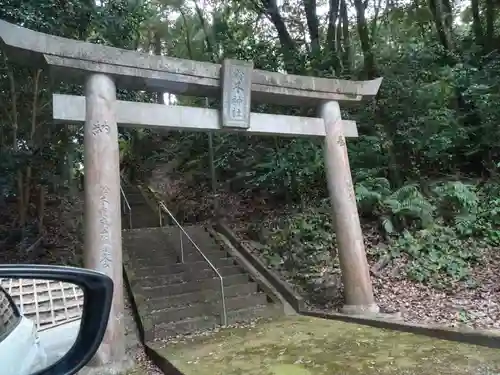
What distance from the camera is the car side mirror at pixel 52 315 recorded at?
1.14 meters

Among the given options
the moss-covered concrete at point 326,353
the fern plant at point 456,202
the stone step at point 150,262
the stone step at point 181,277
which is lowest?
the moss-covered concrete at point 326,353

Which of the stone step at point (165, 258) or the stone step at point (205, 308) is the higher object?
the stone step at point (165, 258)

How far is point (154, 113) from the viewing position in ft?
17.7

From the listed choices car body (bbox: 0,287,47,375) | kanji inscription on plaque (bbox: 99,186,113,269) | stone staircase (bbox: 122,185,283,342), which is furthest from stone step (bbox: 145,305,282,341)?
car body (bbox: 0,287,47,375)

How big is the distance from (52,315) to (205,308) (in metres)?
5.03

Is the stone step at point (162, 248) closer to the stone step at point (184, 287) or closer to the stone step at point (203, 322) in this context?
the stone step at point (184, 287)

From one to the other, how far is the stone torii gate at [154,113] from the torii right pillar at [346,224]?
14 mm

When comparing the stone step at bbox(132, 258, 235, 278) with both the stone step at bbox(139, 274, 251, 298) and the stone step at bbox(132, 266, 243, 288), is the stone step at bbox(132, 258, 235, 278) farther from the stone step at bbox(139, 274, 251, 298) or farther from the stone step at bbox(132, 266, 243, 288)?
the stone step at bbox(139, 274, 251, 298)

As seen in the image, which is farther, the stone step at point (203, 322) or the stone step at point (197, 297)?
the stone step at point (197, 297)

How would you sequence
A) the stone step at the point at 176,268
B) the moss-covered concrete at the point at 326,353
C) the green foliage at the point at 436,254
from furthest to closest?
the stone step at the point at 176,268 → the green foliage at the point at 436,254 → the moss-covered concrete at the point at 326,353

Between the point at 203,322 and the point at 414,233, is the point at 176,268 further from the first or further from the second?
the point at 414,233

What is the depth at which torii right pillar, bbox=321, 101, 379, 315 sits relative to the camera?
599cm

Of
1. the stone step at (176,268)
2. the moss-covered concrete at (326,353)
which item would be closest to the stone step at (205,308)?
the moss-covered concrete at (326,353)

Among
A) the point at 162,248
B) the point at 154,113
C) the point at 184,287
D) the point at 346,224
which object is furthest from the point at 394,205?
the point at 154,113
